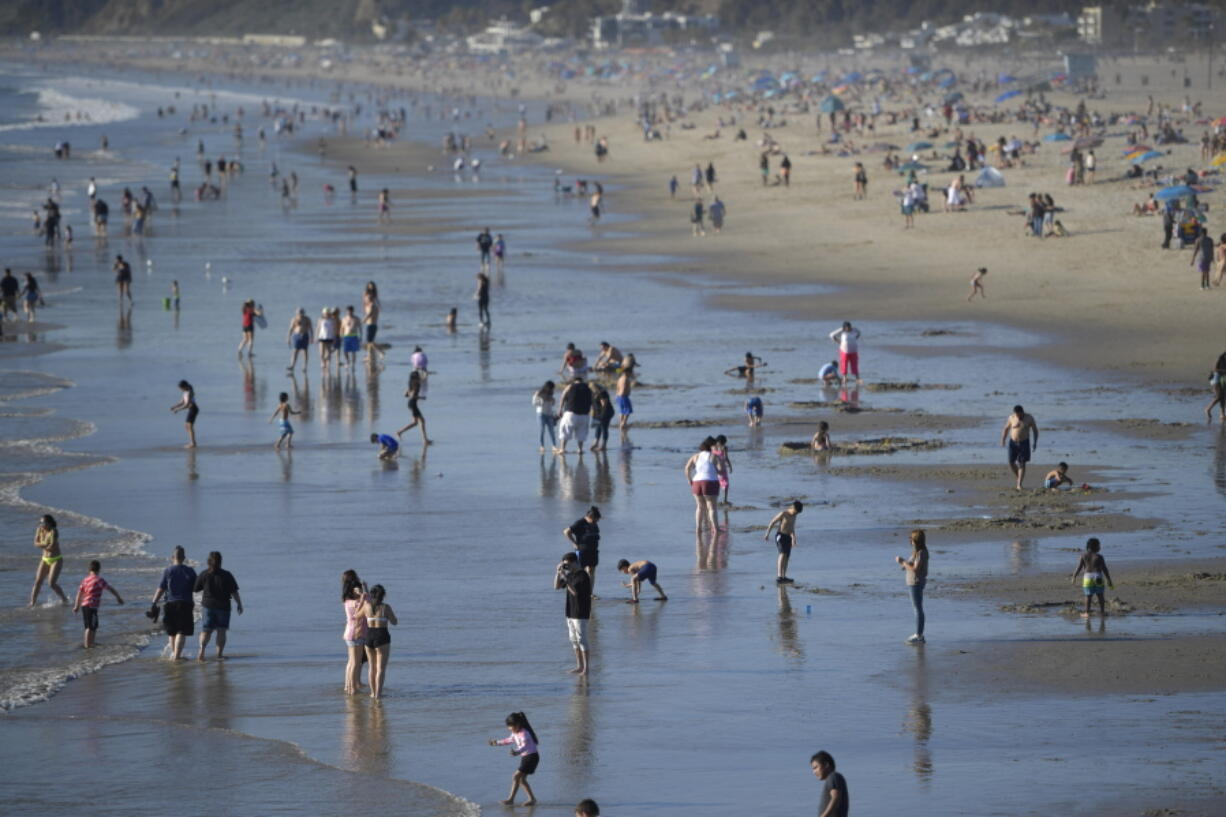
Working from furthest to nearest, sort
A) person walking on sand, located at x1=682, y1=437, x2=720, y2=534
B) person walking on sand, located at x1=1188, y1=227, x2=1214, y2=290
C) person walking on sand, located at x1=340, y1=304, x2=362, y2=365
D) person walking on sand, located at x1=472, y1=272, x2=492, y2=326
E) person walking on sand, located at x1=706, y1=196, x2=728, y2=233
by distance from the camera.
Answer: person walking on sand, located at x1=706, y1=196, x2=728, y2=233 → person walking on sand, located at x1=1188, y1=227, x2=1214, y2=290 → person walking on sand, located at x1=472, y1=272, x2=492, y2=326 → person walking on sand, located at x1=340, y1=304, x2=362, y2=365 → person walking on sand, located at x1=682, y1=437, x2=720, y2=534

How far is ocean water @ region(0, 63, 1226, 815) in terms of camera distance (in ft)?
45.8

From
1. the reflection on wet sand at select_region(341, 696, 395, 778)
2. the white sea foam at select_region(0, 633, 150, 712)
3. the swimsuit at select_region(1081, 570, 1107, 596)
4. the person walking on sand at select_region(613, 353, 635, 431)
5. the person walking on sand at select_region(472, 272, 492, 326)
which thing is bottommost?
the white sea foam at select_region(0, 633, 150, 712)

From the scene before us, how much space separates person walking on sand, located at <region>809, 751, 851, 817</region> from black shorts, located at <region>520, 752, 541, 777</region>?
97.1 inches

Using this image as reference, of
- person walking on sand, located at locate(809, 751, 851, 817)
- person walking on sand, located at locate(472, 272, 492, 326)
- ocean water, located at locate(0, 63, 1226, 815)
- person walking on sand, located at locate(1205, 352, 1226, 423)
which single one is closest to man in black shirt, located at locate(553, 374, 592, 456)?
ocean water, located at locate(0, 63, 1226, 815)

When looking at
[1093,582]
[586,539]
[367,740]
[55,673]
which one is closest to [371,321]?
[586,539]

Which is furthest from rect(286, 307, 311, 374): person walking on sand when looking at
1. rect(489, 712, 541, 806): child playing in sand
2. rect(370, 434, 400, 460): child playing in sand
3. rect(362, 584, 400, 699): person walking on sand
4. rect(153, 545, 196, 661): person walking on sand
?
rect(489, 712, 541, 806): child playing in sand

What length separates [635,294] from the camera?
44.2 meters

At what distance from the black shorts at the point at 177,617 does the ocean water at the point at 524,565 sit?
393mm

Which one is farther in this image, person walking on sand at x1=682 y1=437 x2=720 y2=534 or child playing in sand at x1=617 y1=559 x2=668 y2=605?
person walking on sand at x1=682 y1=437 x2=720 y2=534

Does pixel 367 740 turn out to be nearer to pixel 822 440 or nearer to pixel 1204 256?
pixel 822 440

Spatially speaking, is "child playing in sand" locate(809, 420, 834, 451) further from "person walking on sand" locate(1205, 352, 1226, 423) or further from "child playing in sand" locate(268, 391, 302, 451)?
"child playing in sand" locate(268, 391, 302, 451)

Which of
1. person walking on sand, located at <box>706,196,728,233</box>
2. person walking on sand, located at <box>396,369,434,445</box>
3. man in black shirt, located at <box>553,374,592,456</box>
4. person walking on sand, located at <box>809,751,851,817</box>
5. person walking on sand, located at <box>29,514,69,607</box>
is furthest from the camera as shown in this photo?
person walking on sand, located at <box>706,196,728,233</box>

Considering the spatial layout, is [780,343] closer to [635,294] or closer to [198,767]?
[635,294]

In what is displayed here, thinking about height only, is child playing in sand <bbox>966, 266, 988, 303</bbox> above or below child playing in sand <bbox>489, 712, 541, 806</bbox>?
above
